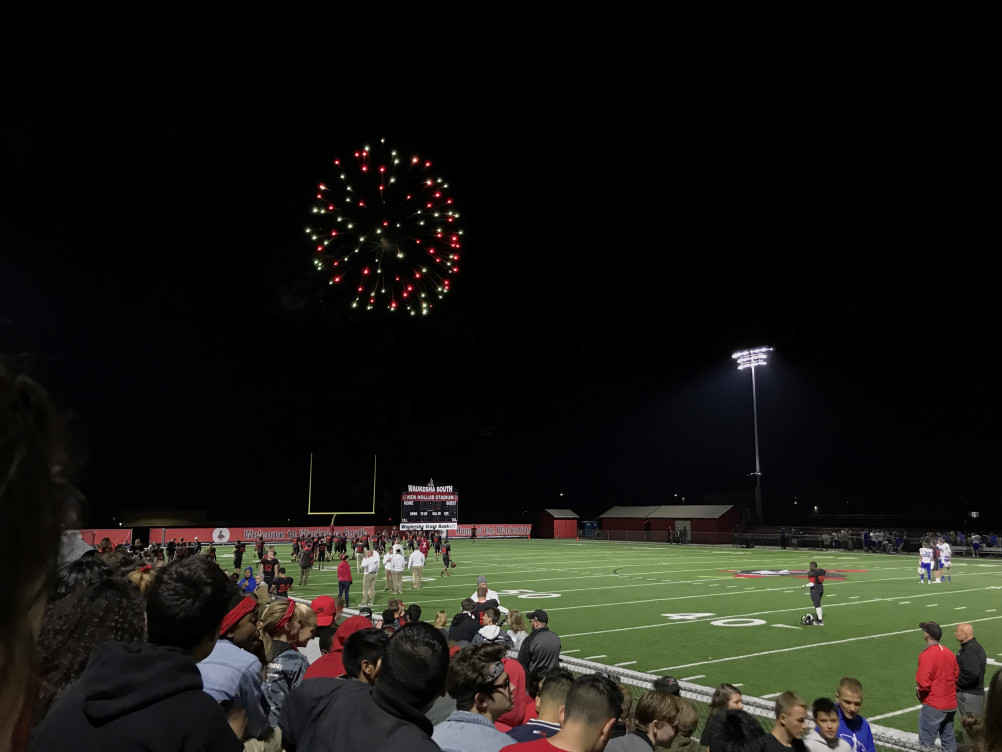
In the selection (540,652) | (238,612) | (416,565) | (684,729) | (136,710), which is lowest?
(416,565)

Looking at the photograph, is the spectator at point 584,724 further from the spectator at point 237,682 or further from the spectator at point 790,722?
the spectator at point 790,722

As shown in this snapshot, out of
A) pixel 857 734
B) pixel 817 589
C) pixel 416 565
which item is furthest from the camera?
pixel 416 565

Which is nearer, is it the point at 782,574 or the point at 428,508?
the point at 782,574

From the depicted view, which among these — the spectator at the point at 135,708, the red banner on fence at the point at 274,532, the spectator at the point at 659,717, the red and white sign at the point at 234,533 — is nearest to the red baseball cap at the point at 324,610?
the spectator at the point at 659,717

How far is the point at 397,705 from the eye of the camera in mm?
3020

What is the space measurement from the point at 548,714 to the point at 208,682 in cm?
205

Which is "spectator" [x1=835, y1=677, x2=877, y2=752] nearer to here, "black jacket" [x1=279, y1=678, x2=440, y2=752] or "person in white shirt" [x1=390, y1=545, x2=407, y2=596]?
"black jacket" [x1=279, y1=678, x2=440, y2=752]

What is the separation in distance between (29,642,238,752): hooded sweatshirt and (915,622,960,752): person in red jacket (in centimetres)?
916

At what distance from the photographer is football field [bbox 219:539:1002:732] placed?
1214 cm

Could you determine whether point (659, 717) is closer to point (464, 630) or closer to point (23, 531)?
point (464, 630)

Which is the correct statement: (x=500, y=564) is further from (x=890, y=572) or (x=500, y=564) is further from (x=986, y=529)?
(x=986, y=529)

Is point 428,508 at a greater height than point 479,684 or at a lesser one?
greater

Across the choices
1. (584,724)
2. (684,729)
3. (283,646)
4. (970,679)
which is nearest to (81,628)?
(584,724)

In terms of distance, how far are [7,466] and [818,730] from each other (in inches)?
275
